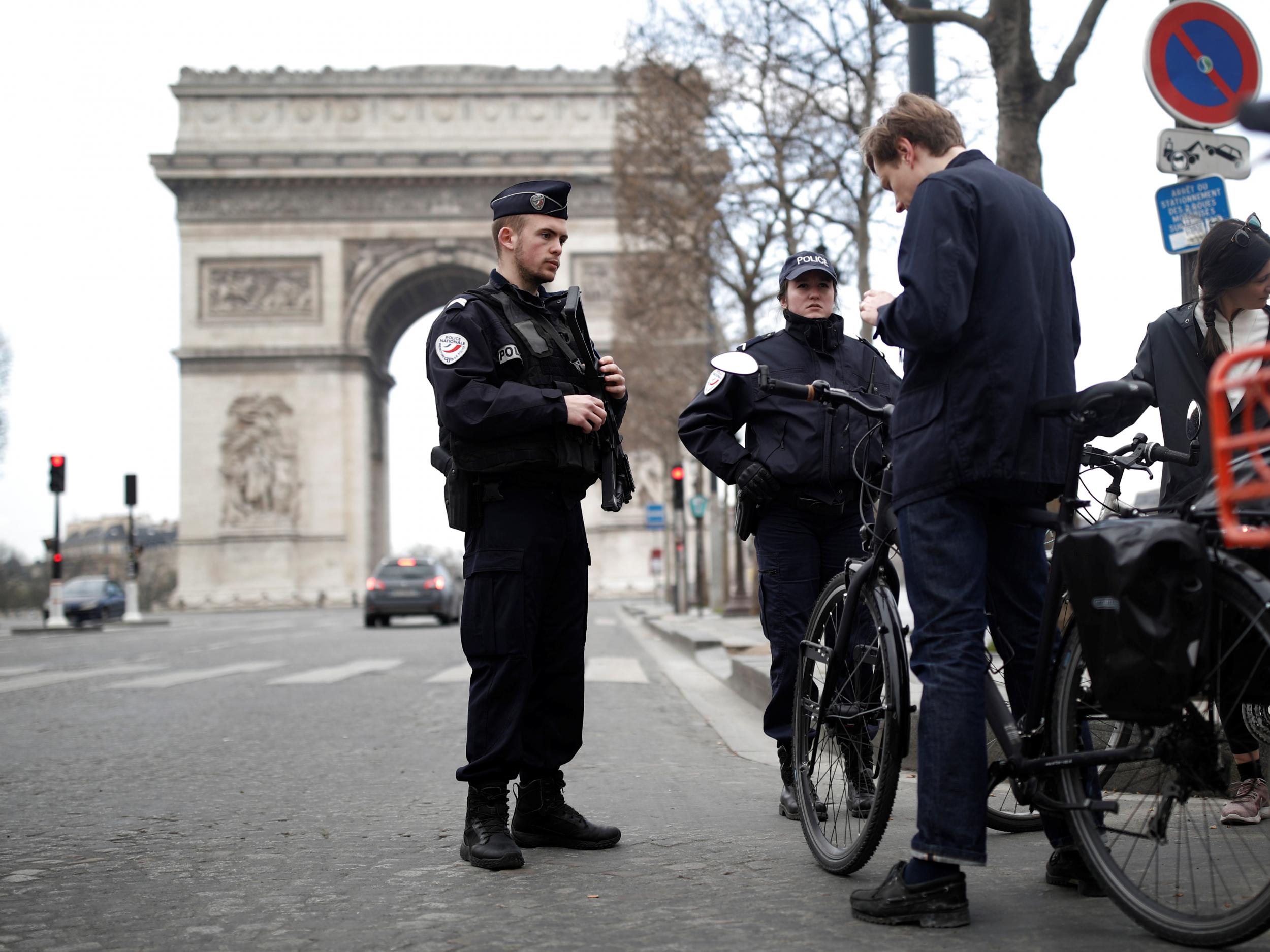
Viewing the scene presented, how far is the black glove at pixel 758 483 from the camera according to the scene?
4.83 m

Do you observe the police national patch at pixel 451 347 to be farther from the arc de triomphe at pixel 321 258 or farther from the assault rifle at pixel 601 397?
the arc de triomphe at pixel 321 258

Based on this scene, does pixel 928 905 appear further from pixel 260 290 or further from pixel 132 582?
pixel 260 290

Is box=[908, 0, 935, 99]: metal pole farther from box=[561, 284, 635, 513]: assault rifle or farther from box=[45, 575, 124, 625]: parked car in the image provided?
box=[45, 575, 124, 625]: parked car

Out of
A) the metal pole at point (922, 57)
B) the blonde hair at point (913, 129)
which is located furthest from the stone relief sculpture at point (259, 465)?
the blonde hair at point (913, 129)

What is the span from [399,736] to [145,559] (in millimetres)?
68134

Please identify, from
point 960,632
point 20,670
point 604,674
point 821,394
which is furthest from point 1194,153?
point 20,670

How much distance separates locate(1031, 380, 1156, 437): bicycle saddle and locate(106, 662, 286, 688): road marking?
9.31 meters

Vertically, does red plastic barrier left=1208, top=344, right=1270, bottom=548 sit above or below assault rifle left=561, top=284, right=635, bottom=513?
below

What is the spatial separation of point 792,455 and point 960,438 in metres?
1.72

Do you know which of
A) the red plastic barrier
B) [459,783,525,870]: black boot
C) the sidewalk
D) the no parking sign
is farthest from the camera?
the sidewalk

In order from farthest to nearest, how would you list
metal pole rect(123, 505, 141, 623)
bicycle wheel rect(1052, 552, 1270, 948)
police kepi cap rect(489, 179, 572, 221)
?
1. metal pole rect(123, 505, 141, 623)
2. police kepi cap rect(489, 179, 572, 221)
3. bicycle wheel rect(1052, 552, 1270, 948)

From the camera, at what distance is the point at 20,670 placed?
14.0 meters

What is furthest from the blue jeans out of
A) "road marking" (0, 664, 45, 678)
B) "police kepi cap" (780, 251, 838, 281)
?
"road marking" (0, 664, 45, 678)

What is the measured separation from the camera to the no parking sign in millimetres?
5848
